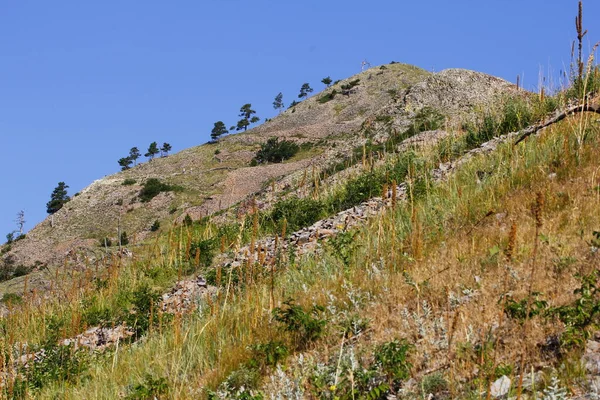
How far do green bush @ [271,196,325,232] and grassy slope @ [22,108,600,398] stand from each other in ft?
13.7

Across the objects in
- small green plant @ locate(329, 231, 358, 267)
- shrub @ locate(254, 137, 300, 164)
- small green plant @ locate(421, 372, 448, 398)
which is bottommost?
small green plant @ locate(421, 372, 448, 398)

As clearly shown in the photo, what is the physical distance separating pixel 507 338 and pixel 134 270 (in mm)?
7986

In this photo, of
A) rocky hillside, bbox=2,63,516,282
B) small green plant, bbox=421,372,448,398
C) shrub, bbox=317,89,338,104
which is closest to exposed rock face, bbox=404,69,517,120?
rocky hillside, bbox=2,63,516,282

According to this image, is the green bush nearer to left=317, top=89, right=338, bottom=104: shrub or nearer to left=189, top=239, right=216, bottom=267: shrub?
left=189, top=239, right=216, bottom=267: shrub

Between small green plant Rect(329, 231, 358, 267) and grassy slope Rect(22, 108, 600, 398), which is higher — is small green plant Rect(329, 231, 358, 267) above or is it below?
above

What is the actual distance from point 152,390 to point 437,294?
7.17 ft

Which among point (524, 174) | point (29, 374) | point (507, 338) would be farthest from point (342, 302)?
point (29, 374)

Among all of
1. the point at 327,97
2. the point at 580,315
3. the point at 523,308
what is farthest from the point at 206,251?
the point at 327,97

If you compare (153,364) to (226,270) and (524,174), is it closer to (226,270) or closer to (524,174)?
(226,270)

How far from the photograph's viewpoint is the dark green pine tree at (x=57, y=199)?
62472 mm

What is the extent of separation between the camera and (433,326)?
148 inches

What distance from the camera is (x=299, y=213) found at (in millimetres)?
11172

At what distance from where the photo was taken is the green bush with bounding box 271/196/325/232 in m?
10.9

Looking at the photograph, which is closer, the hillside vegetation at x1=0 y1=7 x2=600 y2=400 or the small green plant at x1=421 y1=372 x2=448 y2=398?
the small green plant at x1=421 y1=372 x2=448 y2=398
